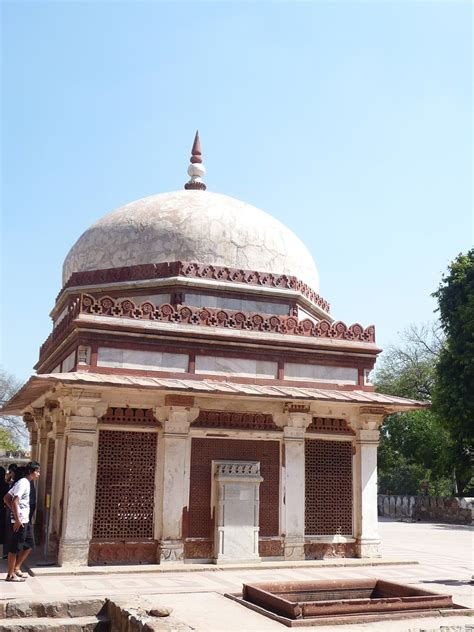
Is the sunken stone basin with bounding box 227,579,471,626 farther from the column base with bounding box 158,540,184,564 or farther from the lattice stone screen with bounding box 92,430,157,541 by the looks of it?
the lattice stone screen with bounding box 92,430,157,541

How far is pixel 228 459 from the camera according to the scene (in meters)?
11.9

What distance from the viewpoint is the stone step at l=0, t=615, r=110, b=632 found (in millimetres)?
7191

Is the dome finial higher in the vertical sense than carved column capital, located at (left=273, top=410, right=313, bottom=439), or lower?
higher

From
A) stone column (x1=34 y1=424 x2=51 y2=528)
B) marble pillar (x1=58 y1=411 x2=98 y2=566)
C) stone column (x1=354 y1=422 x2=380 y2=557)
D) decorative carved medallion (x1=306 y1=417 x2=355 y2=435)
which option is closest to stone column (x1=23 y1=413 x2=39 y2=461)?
stone column (x1=34 y1=424 x2=51 y2=528)

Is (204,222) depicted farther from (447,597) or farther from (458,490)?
(458,490)

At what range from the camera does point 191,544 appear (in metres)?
11.4

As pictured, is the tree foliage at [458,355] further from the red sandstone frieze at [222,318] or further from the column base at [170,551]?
the column base at [170,551]

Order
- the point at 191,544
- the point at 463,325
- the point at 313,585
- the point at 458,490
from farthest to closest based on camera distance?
the point at 458,490 < the point at 463,325 < the point at 191,544 < the point at 313,585

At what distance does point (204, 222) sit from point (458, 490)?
67.5 feet

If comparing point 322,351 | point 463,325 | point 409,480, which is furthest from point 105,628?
point 409,480

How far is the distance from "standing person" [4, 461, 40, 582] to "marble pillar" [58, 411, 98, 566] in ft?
2.78

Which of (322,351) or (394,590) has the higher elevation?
(322,351)

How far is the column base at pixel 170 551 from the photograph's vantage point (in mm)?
11062

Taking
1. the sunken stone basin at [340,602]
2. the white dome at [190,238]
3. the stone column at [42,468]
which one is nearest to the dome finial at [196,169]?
the white dome at [190,238]
